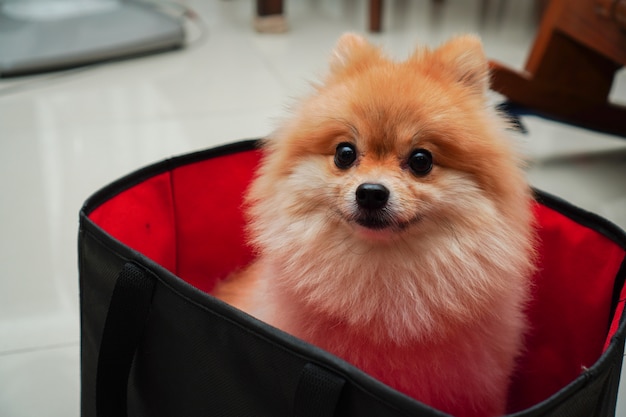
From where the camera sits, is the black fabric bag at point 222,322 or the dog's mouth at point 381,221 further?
the dog's mouth at point 381,221

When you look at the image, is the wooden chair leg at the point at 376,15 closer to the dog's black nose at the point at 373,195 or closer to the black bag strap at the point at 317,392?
the dog's black nose at the point at 373,195

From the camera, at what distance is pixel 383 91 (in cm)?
98

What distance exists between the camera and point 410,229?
971mm

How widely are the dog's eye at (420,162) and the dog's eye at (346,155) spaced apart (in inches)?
3.3

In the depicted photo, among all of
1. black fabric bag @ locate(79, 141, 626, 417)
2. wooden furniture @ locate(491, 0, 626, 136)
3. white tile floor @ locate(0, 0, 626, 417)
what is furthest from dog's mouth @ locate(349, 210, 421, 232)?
wooden furniture @ locate(491, 0, 626, 136)

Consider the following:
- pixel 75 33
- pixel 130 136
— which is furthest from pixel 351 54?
pixel 75 33

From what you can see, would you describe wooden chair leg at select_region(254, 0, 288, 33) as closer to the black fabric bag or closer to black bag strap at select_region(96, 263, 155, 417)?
the black fabric bag

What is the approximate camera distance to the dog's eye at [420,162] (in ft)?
3.20

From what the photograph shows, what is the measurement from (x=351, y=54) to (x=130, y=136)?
1408mm

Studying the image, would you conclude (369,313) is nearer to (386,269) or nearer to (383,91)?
(386,269)

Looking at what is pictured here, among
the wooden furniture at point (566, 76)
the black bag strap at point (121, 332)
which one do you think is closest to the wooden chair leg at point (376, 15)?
the wooden furniture at point (566, 76)

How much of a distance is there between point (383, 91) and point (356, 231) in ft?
0.67

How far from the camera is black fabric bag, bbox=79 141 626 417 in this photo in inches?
31.4

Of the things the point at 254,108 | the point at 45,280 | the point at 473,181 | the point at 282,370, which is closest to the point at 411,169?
the point at 473,181
